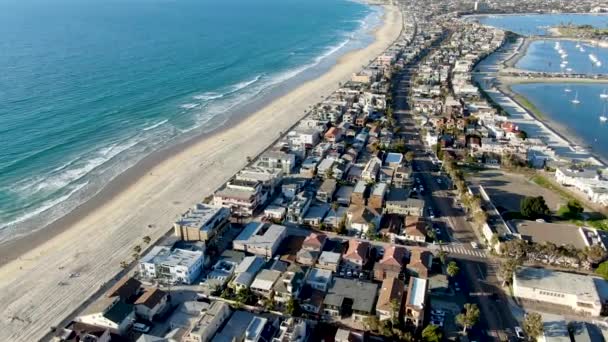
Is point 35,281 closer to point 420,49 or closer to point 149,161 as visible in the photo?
point 149,161

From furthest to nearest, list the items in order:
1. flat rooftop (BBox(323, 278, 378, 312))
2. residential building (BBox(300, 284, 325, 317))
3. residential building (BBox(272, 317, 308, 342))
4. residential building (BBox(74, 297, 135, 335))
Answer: residential building (BBox(300, 284, 325, 317)) < flat rooftop (BBox(323, 278, 378, 312)) < residential building (BBox(74, 297, 135, 335)) < residential building (BBox(272, 317, 308, 342))

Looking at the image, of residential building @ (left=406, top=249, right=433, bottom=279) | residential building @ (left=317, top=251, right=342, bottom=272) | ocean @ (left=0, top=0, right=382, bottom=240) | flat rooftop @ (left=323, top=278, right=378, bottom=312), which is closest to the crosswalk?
residential building @ (left=406, top=249, right=433, bottom=279)

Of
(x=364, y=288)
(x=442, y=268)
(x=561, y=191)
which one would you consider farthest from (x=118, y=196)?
(x=561, y=191)

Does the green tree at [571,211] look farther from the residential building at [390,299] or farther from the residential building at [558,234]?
the residential building at [390,299]

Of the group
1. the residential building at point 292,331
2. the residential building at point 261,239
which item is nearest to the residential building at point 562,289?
the residential building at point 292,331

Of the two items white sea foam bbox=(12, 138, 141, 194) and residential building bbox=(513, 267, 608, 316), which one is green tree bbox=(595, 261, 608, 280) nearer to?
residential building bbox=(513, 267, 608, 316)

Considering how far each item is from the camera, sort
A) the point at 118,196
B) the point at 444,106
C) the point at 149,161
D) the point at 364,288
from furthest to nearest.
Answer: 1. the point at 444,106
2. the point at 149,161
3. the point at 118,196
4. the point at 364,288
